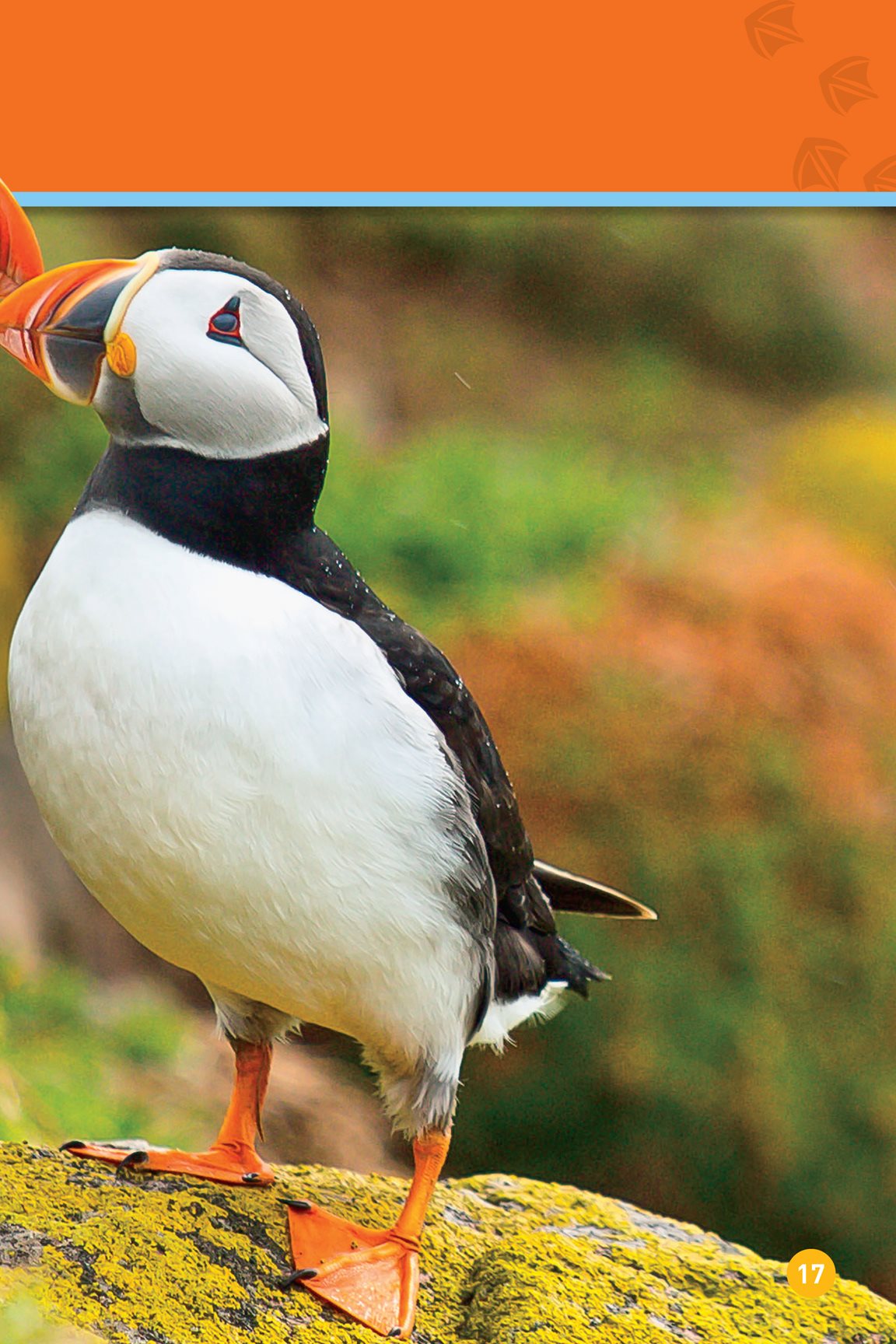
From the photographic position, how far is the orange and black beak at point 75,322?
1969 millimetres

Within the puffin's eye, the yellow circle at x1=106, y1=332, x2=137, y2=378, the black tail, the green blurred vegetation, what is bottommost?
the green blurred vegetation

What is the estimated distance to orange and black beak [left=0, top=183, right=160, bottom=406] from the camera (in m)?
1.97

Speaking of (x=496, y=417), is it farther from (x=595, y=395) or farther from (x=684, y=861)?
(x=684, y=861)

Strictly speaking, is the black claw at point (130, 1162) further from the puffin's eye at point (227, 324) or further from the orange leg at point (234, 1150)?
the puffin's eye at point (227, 324)

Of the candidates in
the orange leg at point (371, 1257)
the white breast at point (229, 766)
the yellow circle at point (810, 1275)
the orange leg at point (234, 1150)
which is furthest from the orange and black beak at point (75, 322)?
the yellow circle at point (810, 1275)

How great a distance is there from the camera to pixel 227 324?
6.55 ft

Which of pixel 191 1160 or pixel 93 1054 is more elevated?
pixel 191 1160

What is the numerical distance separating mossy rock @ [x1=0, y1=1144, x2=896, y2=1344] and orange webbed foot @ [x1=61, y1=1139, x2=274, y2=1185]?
0.06 ft

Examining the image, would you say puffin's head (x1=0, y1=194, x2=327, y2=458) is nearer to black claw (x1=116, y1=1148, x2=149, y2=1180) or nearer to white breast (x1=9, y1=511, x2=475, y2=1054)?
white breast (x1=9, y1=511, x2=475, y2=1054)
